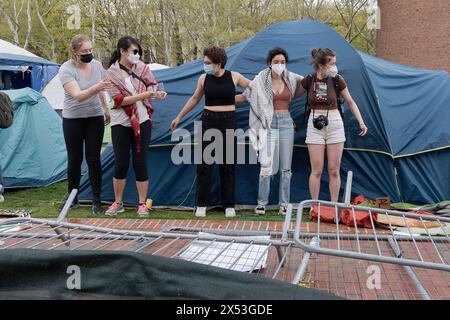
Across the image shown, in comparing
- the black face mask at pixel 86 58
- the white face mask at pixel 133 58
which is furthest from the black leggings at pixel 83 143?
the white face mask at pixel 133 58

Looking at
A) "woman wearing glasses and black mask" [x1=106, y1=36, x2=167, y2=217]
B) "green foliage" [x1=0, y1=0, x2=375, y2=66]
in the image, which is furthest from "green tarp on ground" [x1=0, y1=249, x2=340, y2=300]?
"green foliage" [x1=0, y1=0, x2=375, y2=66]

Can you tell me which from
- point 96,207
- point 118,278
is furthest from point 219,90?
point 118,278

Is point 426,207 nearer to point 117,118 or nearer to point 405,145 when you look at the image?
point 405,145

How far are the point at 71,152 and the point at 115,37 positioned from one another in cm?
2844

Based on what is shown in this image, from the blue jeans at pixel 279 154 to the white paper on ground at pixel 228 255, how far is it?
192 cm

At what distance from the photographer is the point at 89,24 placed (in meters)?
31.1

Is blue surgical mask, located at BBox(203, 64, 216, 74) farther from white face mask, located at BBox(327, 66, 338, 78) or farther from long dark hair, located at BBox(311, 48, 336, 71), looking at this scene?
white face mask, located at BBox(327, 66, 338, 78)

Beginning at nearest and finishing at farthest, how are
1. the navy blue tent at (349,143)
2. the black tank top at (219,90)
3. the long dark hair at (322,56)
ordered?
1. the long dark hair at (322,56)
2. the black tank top at (219,90)
3. the navy blue tent at (349,143)

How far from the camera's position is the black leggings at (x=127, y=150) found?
5.48 metres

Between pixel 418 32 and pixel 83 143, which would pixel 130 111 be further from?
pixel 418 32

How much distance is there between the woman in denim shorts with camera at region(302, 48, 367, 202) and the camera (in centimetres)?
534

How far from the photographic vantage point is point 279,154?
5.64 metres

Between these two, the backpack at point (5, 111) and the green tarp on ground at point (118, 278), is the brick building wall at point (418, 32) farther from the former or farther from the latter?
the green tarp on ground at point (118, 278)
